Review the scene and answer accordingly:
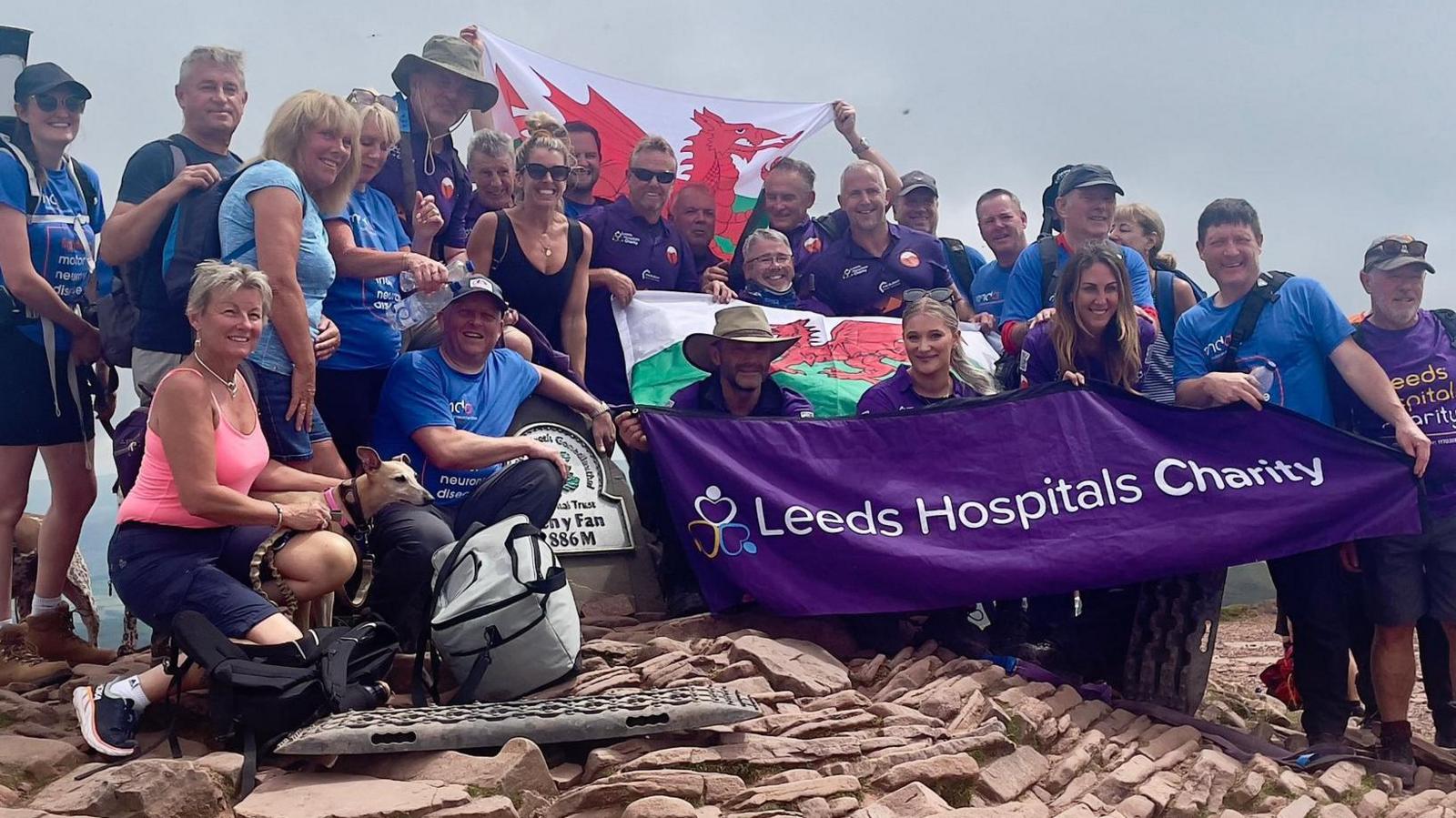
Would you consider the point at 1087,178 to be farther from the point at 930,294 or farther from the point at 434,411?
the point at 434,411

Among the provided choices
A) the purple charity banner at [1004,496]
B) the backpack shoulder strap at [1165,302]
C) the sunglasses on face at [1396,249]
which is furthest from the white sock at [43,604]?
the sunglasses on face at [1396,249]

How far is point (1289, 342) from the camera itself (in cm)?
634

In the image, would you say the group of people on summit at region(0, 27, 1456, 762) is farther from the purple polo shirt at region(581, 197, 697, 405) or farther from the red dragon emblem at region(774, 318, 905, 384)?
the red dragon emblem at region(774, 318, 905, 384)

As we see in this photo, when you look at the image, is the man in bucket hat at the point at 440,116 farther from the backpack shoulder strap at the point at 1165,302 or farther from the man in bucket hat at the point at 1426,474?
the man in bucket hat at the point at 1426,474

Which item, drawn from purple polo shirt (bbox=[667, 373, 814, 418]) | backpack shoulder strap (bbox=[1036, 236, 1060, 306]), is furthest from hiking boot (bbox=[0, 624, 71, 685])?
backpack shoulder strap (bbox=[1036, 236, 1060, 306])

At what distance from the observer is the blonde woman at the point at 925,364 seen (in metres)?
6.44

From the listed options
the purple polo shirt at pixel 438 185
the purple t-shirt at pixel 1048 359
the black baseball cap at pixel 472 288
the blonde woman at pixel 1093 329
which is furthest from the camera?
the purple polo shirt at pixel 438 185

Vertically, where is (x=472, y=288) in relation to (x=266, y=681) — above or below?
above

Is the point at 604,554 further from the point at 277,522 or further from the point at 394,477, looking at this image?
the point at 277,522

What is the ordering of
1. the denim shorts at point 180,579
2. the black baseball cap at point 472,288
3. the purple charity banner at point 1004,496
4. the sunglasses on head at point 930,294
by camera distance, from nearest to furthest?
the denim shorts at point 180,579, the black baseball cap at point 472,288, the purple charity banner at point 1004,496, the sunglasses on head at point 930,294

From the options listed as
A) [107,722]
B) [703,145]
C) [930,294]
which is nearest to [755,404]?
[930,294]

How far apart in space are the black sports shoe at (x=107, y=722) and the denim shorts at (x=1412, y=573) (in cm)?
587

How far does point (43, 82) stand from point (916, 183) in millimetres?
5719

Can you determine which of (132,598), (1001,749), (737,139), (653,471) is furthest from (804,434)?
(737,139)
